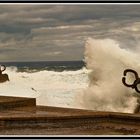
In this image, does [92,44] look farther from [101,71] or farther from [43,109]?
[43,109]

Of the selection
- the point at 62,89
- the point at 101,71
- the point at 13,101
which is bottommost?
the point at 62,89

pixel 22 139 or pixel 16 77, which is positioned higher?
pixel 22 139

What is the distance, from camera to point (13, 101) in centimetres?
712

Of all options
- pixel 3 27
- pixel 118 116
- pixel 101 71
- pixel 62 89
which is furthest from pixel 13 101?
pixel 3 27

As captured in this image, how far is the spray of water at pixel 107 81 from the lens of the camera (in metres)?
14.4

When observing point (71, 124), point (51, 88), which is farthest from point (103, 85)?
point (71, 124)

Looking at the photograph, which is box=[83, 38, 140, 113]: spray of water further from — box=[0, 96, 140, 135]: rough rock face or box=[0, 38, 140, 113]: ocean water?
box=[0, 96, 140, 135]: rough rock face

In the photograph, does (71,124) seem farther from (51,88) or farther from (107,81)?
(51,88)

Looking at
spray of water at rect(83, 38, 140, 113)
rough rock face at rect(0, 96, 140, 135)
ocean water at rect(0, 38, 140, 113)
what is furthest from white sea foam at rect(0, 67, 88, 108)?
rough rock face at rect(0, 96, 140, 135)

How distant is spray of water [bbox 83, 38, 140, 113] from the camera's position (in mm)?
14398

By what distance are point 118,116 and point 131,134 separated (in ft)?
1.10

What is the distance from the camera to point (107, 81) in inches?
736

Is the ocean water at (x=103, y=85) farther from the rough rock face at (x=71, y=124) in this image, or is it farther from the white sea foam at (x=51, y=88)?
the rough rock face at (x=71, y=124)

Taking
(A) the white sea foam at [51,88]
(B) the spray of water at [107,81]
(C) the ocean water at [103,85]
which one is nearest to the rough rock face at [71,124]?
(C) the ocean water at [103,85]
